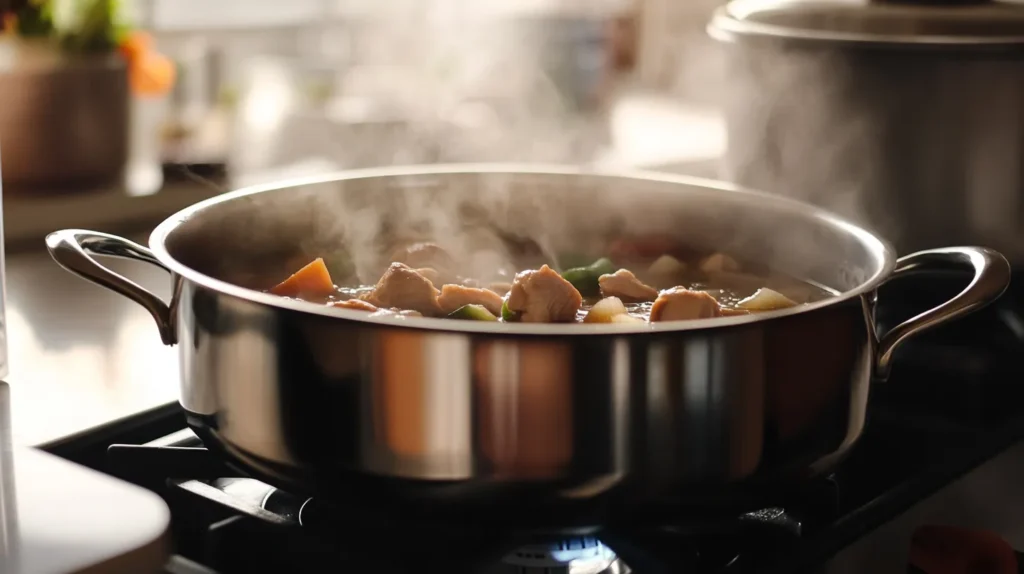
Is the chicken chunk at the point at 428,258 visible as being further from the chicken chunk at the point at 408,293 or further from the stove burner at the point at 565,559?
the stove burner at the point at 565,559

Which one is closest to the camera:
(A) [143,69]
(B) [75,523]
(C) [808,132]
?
(B) [75,523]

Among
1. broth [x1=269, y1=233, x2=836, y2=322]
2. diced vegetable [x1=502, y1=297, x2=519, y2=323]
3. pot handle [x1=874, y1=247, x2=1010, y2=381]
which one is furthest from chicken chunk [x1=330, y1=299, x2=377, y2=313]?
pot handle [x1=874, y1=247, x2=1010, y2=381]

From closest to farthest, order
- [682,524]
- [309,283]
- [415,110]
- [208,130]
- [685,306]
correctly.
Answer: [682,524] < [685,306] < [309,283] < [415,110] < [208,130]

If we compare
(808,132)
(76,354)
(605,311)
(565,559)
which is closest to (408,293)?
(605,311)

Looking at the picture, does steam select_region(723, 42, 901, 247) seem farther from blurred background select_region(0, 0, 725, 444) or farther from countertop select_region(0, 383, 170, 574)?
countertop select_region(0, 383, 170, 574)

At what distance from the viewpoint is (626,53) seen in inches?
125

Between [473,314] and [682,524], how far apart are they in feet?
0.81

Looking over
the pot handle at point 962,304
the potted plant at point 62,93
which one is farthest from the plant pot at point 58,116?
the pot handle at point 962,304

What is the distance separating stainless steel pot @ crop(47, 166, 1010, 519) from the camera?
688 mm

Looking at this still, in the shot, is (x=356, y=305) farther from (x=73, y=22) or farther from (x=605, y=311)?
(x=73, y=22)

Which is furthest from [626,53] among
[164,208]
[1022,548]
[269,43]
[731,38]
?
[1022,548]

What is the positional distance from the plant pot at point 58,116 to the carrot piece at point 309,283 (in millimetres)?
819

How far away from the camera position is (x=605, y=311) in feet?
3.14

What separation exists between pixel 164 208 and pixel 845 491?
1109 mm
